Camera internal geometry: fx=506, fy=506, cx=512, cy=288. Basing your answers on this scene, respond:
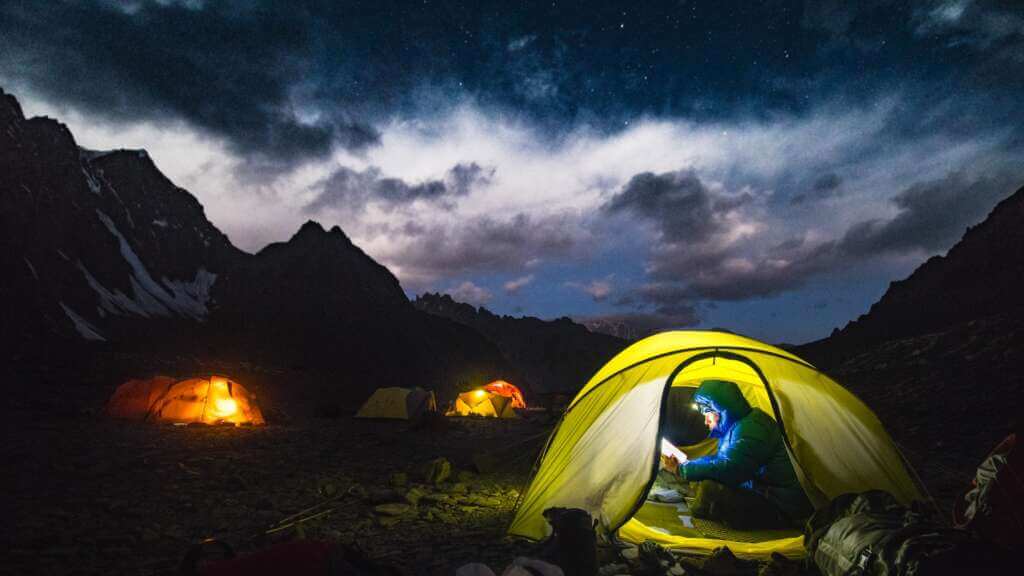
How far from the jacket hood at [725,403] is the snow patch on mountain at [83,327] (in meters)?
79.1

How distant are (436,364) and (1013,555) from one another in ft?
392

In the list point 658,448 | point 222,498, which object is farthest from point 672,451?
point 222,498

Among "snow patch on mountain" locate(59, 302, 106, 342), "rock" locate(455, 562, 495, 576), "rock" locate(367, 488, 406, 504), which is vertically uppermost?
"snow patch on mountain" locate(59, 302, 106, 342)

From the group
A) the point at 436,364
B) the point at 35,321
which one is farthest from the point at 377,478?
the point at 436,364

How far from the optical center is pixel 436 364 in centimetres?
11950

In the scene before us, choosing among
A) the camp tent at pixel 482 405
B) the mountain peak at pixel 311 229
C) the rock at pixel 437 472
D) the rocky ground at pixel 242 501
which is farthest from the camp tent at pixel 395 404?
the mountain peak at pixel 311 229

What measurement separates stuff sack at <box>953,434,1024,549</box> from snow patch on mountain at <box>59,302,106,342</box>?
268ft

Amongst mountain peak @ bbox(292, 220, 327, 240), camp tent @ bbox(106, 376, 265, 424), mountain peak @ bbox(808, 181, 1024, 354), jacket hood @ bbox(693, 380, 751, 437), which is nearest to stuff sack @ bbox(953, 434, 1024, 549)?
jacket hood @ bbox(693, 380, 751, 437)

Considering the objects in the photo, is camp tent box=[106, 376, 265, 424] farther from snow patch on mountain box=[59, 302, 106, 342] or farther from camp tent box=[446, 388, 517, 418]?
snow patch on mountain box=[59, 302, 106, 342]

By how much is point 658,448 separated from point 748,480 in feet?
4.87

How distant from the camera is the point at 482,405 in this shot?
85.7 ft

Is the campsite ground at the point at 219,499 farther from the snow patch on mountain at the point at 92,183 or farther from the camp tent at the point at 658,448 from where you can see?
the snow patch on mountain at the point at 92,183

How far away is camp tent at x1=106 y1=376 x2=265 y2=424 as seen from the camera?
15.0 metres

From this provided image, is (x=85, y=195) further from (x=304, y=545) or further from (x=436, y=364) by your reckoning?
(x=304, y=545)
